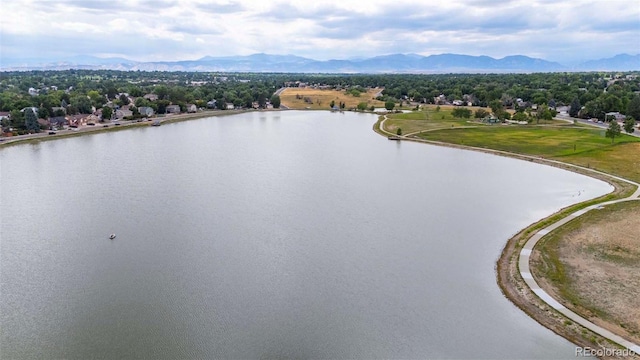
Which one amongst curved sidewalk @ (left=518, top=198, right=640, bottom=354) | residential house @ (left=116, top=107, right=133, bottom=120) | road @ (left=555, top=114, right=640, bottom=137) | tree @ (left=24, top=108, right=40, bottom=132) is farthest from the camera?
residential house @ (left=116, top=107, right=133, bottom=120)

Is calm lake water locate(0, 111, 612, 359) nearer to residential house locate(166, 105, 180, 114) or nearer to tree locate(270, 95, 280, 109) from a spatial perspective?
residential house locate(166, 105, 180, 114)

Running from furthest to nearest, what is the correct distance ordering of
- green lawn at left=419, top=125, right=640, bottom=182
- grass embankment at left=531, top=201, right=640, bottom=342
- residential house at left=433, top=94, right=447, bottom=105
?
1. residential house at left=433, top=94, right=447, bottom=105
2. green lawn at left=419, top=125, right=640, bottom=182
3. grass embankment at left=531, top=201, right=640, bottom=342

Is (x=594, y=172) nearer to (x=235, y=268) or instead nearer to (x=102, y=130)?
(x=235, y=268)

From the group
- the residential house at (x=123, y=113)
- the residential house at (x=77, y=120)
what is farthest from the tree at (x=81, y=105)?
the residential house at (x=123, y=113)

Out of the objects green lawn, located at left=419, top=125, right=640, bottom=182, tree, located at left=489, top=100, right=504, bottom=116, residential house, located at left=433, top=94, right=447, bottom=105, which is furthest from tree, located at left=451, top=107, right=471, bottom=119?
residential house, located at left=433, top=94, right=447, bottom=105

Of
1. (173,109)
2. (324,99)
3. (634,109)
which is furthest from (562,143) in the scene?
(324,99)

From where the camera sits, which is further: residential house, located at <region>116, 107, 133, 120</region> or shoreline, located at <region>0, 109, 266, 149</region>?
residential house, located at <region>116, 107, 133, 120</region>

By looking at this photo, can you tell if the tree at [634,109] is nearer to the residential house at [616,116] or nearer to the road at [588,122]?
the residential house at [616,116]
